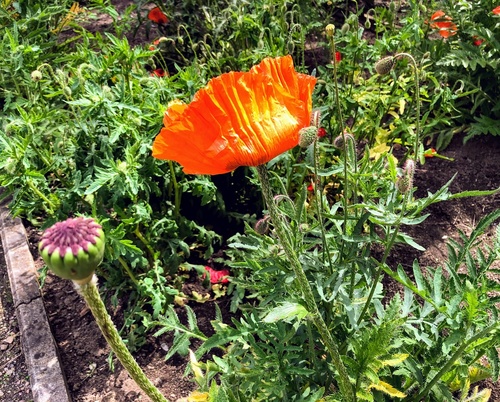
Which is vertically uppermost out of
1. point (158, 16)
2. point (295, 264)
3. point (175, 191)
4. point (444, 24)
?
point (295, 264)

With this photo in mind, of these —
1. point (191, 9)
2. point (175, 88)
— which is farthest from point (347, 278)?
point (191, 9)

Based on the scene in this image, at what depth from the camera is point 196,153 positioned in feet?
3.70

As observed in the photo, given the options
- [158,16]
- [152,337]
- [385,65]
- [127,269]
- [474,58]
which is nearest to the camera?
[385,65]

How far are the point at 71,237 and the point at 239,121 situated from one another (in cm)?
42

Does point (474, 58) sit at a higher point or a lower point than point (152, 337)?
higher

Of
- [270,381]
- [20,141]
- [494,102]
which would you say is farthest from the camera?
[494,102]

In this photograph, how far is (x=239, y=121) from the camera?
1.10 meters

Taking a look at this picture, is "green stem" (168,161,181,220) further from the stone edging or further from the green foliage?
the green foliage

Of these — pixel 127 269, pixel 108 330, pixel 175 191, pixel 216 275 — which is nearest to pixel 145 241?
pixel 127 269

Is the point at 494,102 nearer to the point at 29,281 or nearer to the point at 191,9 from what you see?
the point at 191,9

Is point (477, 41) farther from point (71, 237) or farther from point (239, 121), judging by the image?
point (71, 237)

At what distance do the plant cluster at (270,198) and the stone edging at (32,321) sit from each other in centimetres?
33

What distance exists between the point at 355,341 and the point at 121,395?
50.0 inches

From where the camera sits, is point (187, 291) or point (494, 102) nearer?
point (187, 291)
